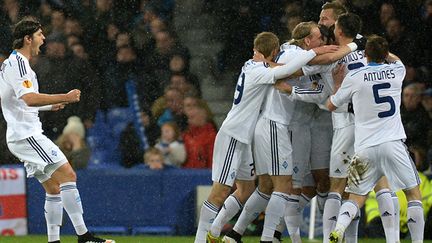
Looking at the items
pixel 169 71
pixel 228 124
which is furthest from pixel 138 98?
pixel 228 124

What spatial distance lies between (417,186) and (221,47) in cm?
587

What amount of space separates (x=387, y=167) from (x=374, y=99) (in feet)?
1.84

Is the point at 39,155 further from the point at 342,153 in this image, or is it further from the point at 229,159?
the point at 342,153

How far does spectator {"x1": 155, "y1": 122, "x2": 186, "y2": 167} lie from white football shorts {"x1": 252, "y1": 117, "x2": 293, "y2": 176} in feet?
11.8

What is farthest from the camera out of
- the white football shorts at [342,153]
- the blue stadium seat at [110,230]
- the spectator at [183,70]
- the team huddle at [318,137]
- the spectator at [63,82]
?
the spectator at [63,82]

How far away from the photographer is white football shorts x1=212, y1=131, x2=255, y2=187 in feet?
34.1

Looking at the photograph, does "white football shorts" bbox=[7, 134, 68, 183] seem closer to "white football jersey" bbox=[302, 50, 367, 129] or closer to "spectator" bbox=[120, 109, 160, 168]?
"white football jersey" bbox=[302, 50, 367, 129]

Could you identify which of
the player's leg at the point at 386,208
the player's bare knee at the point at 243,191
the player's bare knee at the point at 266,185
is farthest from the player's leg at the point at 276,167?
the player's leg at the point at 386,208

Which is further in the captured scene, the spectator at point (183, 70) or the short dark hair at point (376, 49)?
the spectator at point (183, 70)

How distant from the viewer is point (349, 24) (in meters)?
10.2

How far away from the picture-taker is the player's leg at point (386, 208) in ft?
33.6

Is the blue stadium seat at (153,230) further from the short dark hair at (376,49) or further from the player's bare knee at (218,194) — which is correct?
the short dark hair at (376,49)

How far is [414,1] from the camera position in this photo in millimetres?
15125

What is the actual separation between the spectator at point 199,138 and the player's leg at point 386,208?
12.8 ft
